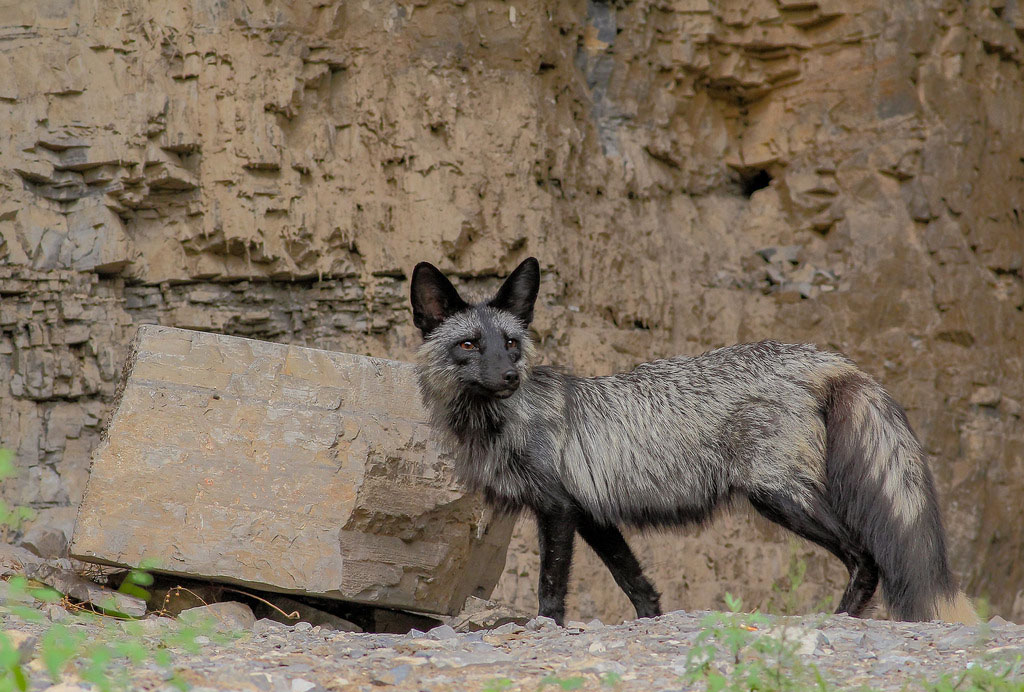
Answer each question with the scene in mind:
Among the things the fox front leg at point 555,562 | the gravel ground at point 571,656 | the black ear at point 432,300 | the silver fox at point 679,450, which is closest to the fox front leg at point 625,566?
the silver fox at point 679,450

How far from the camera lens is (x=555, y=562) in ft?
17.6

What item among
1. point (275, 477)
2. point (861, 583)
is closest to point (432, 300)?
point (275, 477)

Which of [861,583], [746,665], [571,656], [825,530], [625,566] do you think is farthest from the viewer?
[625,566]

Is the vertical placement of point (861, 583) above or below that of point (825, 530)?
below

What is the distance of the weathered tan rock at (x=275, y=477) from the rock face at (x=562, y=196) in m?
2.95

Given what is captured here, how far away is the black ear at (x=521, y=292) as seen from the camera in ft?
18.7

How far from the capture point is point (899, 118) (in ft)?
32.8

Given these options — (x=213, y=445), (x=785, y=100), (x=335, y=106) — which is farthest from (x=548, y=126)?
(x=213, y=445)

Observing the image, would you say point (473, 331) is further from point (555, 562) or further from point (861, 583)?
point (861, 583)

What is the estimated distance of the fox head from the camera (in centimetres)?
533

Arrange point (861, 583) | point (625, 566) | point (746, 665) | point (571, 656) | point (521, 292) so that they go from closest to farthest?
point (746, 665), point (571, 656), point (861, 583), point (521, 292), point (625, 566)

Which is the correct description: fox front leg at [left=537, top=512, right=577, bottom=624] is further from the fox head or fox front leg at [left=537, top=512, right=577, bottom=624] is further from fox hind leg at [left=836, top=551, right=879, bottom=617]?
fox hind leg at [left=836, top=551, right=879, bottom=617]

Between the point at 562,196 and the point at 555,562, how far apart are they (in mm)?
4846

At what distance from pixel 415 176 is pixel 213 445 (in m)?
4.19
